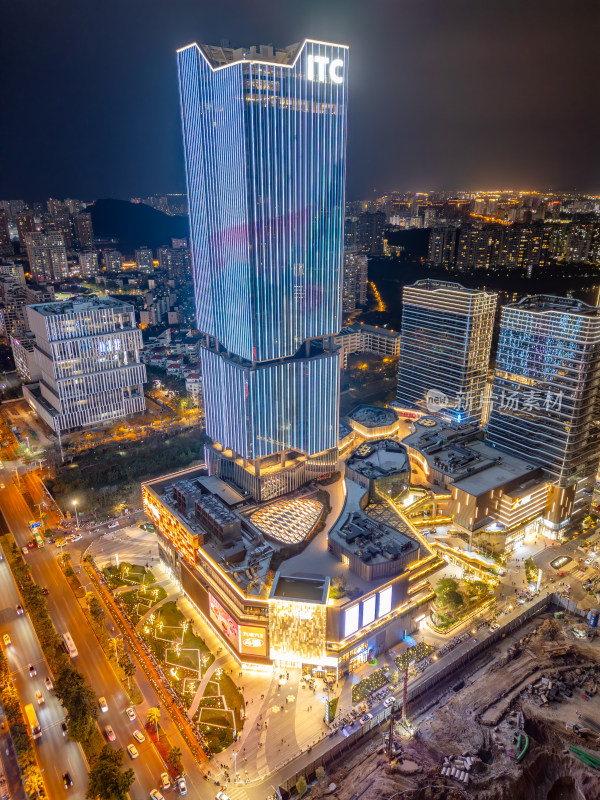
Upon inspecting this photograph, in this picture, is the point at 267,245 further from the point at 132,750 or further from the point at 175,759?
the point at 132,750

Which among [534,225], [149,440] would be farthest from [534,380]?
[534,225]

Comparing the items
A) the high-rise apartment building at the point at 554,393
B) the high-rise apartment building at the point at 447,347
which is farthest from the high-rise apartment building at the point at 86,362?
the high-rise apartment building at the point at 554,393

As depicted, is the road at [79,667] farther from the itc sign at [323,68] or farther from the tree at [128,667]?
the itc sign at [323,68]

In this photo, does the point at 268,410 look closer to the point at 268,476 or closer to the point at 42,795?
the point at 268,476

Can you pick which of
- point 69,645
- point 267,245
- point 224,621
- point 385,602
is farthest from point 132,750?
point 267,245

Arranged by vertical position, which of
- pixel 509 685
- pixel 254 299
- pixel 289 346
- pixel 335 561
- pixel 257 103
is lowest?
pixel 509 685

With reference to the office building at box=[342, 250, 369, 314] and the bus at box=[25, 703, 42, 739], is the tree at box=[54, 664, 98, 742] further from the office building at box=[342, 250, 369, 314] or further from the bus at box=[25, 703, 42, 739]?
the office building at box=[342, 250, 369, 314]

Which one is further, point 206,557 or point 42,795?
point 206,557
